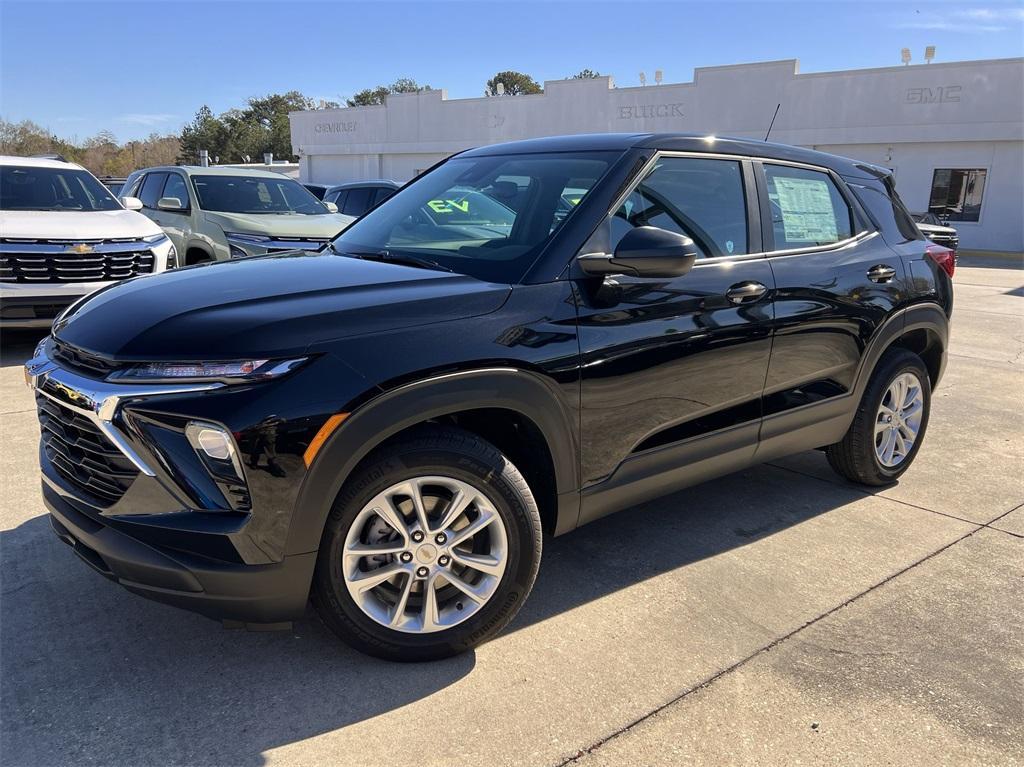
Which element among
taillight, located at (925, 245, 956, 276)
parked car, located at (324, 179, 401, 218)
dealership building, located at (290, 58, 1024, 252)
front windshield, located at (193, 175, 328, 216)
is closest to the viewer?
taillight, located at (925, 245, 956, 276)

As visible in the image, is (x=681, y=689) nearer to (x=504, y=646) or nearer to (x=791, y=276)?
(x=504, y=646)

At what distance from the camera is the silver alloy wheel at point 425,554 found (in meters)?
2.52

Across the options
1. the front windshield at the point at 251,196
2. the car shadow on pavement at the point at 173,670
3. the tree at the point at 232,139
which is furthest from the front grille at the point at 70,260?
the tree at the point at 232,139

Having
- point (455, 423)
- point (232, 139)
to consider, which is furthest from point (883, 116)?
point (232, 139)

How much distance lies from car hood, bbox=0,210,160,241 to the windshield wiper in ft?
15.0

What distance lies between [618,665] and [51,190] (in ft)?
25.5

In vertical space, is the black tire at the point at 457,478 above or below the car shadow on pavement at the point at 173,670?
above

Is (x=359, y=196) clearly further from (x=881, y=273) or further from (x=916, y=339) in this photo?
(x=881, y=273)

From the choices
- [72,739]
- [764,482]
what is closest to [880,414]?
[764,482]

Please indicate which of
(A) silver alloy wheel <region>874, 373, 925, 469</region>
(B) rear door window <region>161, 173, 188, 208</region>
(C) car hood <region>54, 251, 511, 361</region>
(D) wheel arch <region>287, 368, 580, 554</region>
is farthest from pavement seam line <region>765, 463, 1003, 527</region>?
(B) rear door window <region>161, 173, 188, 208</region>

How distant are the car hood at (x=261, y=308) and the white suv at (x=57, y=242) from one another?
4.40m

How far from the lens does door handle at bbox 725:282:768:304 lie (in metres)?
3.34

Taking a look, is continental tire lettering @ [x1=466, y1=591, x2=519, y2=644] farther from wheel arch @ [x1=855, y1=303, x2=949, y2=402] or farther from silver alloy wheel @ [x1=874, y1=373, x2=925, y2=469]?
silver alloy wheel @ [x1=874, y1=373, x2=925, y2=469]

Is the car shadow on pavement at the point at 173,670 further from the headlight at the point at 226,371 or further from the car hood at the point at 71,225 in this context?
the car hood at the point at 71,225
